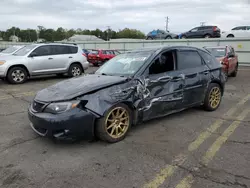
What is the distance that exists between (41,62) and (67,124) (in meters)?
7.54

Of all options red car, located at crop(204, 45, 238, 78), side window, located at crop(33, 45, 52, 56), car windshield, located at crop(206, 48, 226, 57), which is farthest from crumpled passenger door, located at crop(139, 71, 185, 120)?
side window, located at crop(33, 45, 52, 56)

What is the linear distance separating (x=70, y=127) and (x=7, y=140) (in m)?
1.42

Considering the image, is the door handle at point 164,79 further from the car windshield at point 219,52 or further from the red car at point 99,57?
the red car at point 99,57

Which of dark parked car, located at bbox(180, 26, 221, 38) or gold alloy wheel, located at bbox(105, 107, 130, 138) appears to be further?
dark parked car, located at bbox(180, 26, 221, 38)

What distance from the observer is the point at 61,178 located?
117 inches

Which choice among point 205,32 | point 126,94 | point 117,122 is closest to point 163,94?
point 126,94

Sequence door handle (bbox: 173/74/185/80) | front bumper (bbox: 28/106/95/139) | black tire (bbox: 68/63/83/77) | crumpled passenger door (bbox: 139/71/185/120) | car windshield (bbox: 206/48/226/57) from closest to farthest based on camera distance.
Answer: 1. front bumper (bbox: 28/106/95/139)
2. crumpled passenger door (bbox: 139/71/185/120)
3. door handle (bbox: 173/74/185/80)
4. car windshield (bbox: 206/48/226/57)
5. black tire (bbox: 68/63/83/77)

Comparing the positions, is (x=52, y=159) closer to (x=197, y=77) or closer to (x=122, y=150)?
(x=122, y=150)

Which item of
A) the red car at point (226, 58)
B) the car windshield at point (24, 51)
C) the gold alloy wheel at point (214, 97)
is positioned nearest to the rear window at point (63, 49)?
the car windshield at point (24, 51)

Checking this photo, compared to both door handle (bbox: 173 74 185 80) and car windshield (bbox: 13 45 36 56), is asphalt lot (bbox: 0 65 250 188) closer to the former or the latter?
door handle (bbox: 173 74 185 80)

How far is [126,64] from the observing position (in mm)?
4863

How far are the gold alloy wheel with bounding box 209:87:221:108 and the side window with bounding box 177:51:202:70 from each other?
81 cm

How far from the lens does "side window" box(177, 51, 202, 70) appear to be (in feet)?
16.8

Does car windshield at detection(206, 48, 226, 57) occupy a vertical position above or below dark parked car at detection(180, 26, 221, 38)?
below
